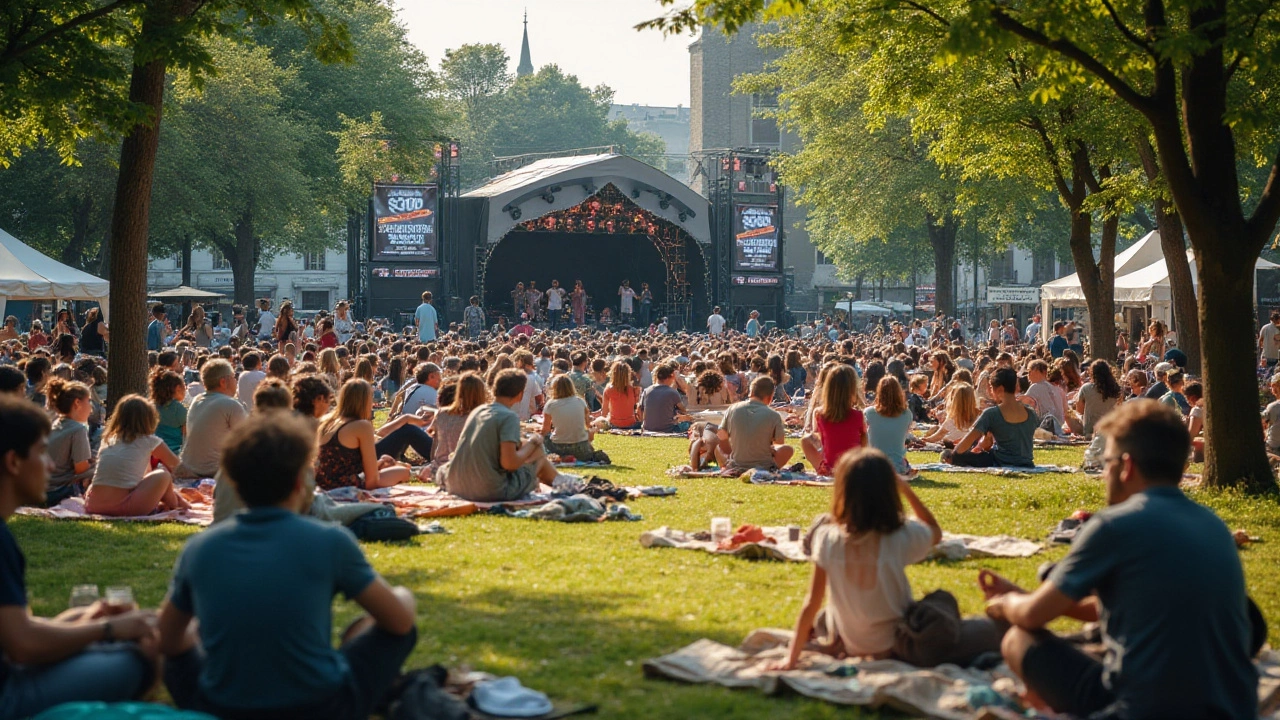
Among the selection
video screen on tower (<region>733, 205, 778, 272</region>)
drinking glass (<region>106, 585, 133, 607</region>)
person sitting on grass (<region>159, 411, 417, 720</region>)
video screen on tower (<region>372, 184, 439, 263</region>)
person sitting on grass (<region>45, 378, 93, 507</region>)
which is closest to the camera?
person sitting on grass (<region>159, 411, 417, 720</region>)

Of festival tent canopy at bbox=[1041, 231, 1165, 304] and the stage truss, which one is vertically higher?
the stage truss

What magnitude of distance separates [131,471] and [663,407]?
932 cm

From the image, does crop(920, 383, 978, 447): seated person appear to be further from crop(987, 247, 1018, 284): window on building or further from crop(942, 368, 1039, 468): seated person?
crop(987, 247, 1018, 284): window on building

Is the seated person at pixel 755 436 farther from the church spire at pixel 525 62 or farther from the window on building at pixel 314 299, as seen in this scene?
the church spire at pixel 525 62

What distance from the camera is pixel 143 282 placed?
13.6 metres

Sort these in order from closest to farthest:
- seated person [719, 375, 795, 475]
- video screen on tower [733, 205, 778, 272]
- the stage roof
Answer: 1. seated person [719, 375, 795, 475]
2. the stage roof
3. video screen on tower [733, 205, 778, 272]

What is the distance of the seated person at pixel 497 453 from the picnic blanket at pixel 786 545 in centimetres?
174

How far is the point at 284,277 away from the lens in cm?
7669

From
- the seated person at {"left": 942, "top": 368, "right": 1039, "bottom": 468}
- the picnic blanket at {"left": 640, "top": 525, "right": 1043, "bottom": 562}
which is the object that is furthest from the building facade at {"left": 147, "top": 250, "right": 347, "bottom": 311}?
the picnic blanket at {"left": 640, "top": 525, "right": 1043, "bottom": 562}

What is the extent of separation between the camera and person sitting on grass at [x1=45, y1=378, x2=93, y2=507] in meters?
10.2

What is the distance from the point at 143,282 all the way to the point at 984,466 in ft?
28.6

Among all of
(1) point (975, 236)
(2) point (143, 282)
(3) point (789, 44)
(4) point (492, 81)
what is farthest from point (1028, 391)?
(4) point (492, 81)

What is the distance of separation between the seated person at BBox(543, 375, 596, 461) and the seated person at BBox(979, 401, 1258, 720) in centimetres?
1045

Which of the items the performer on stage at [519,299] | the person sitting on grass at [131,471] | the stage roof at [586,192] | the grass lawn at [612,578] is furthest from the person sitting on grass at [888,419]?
the performer on stage at [519,299]
